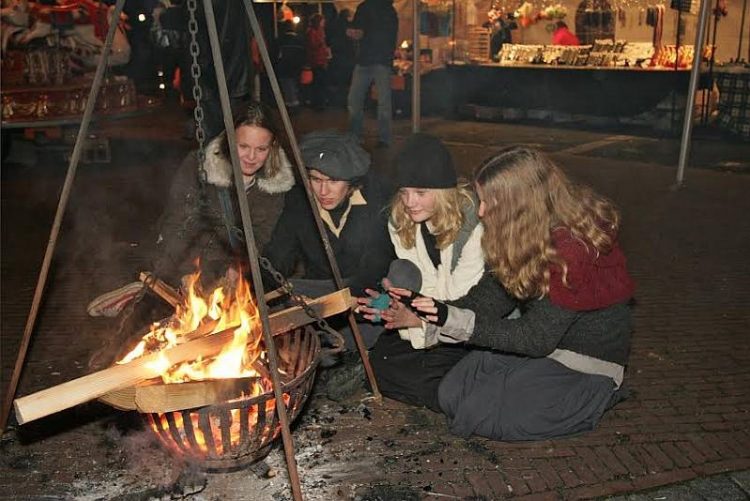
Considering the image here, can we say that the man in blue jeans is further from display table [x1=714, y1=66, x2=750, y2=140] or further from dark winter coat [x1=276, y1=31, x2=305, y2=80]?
display table [x1=714, y1=66, x2=750, y2=140]

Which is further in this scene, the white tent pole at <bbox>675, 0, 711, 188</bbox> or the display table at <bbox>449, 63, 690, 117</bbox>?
the display table at <bbox>449, 63, 690, 117</bbox>

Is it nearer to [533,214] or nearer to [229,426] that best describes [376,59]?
[533,214]

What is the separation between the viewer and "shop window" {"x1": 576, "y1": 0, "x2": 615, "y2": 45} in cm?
1603

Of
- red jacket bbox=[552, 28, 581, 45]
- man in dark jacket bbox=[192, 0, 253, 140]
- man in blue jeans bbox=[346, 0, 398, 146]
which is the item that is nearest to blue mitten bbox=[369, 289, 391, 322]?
man in dark jacket bbox=[192, 0, 253, 140]

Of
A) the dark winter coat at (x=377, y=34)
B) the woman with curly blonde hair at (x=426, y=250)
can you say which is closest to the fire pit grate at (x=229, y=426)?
the woman with curly blonde hair at (x=426, y=250)

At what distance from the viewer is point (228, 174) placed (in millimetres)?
4695

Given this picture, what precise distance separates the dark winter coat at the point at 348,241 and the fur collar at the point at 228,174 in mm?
82

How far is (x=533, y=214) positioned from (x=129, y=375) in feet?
6.07

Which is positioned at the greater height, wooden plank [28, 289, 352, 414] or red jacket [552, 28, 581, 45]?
red jacket [552, 28, 581, 45]

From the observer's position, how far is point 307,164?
14.3 ft

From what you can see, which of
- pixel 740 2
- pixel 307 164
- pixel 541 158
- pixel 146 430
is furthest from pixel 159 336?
pixel 740 2

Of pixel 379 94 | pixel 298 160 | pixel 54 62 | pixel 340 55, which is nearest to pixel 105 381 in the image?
pixel 298 160

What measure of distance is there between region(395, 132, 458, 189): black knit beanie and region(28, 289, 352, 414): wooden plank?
69 centimetres

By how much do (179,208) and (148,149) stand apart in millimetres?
8181
